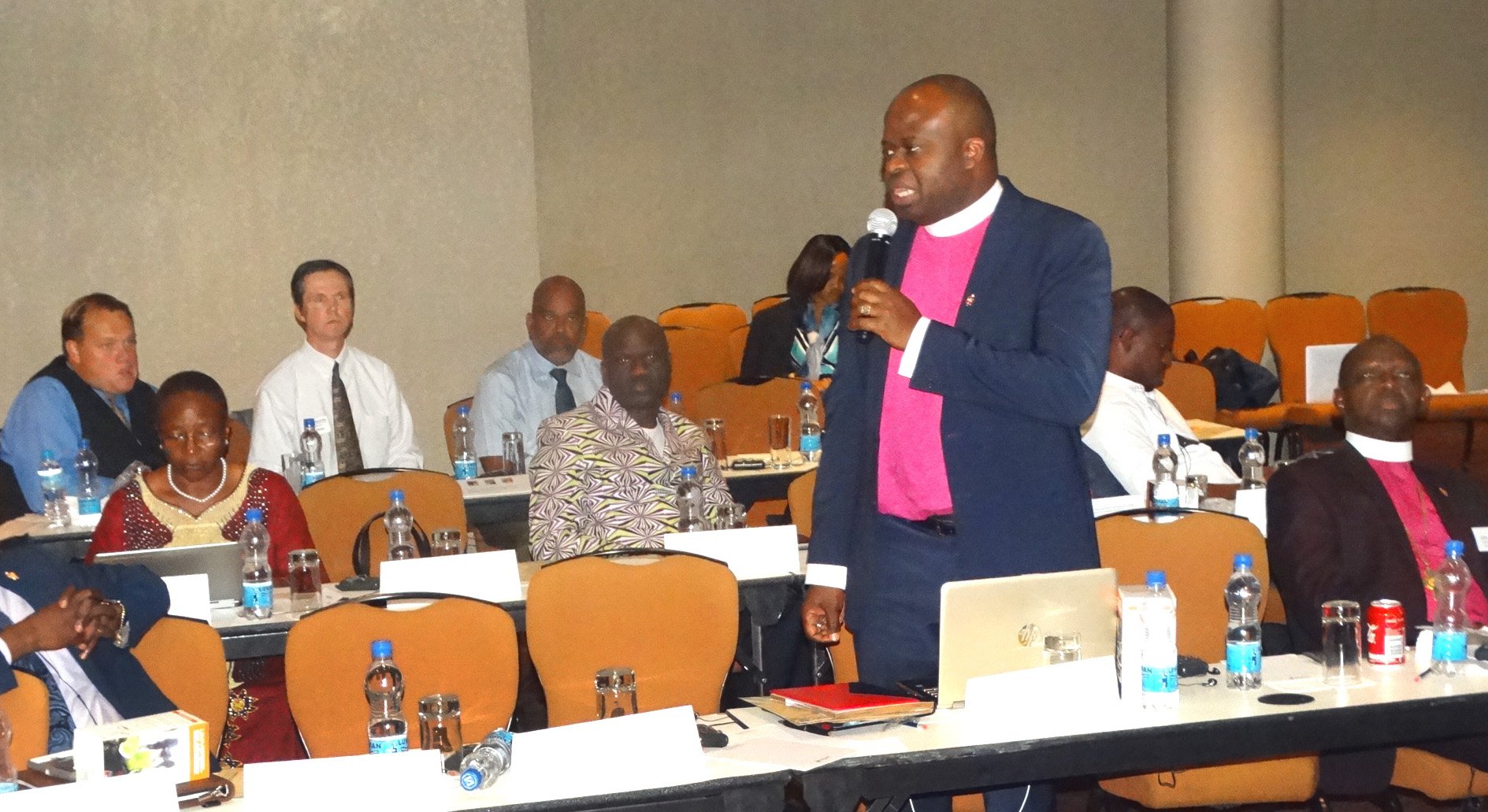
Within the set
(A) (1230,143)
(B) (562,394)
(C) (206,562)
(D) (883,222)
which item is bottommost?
(C) (206,562)

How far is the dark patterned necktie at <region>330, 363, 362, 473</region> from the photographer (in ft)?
20.5

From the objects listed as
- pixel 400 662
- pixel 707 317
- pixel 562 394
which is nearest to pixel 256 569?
pixel 400 662

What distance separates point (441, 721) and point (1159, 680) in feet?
4.64

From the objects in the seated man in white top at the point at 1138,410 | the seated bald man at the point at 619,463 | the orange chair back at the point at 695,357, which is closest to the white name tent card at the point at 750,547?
the seated bald man at the point at 619,463

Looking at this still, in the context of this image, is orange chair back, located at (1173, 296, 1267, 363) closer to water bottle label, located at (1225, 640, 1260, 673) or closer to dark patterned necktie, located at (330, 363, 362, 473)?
dark patterned necktie, located at (330, 363, 362, 473)

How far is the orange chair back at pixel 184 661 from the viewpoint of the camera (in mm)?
3568

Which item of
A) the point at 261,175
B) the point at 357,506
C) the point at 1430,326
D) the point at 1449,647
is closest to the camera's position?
the point at 1449,647

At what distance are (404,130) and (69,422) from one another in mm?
2815

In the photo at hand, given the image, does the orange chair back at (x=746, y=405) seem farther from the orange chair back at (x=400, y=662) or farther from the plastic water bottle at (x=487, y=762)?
the plastic water bottle at (x=487, y=762)

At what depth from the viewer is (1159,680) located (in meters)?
2.92

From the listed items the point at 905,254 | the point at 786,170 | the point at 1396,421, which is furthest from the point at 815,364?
the point at 905,254

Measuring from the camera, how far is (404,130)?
329 inches

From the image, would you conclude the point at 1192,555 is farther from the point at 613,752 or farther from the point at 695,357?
the point at 695,357

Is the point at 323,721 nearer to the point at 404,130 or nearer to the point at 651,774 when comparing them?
the point at 651,774
